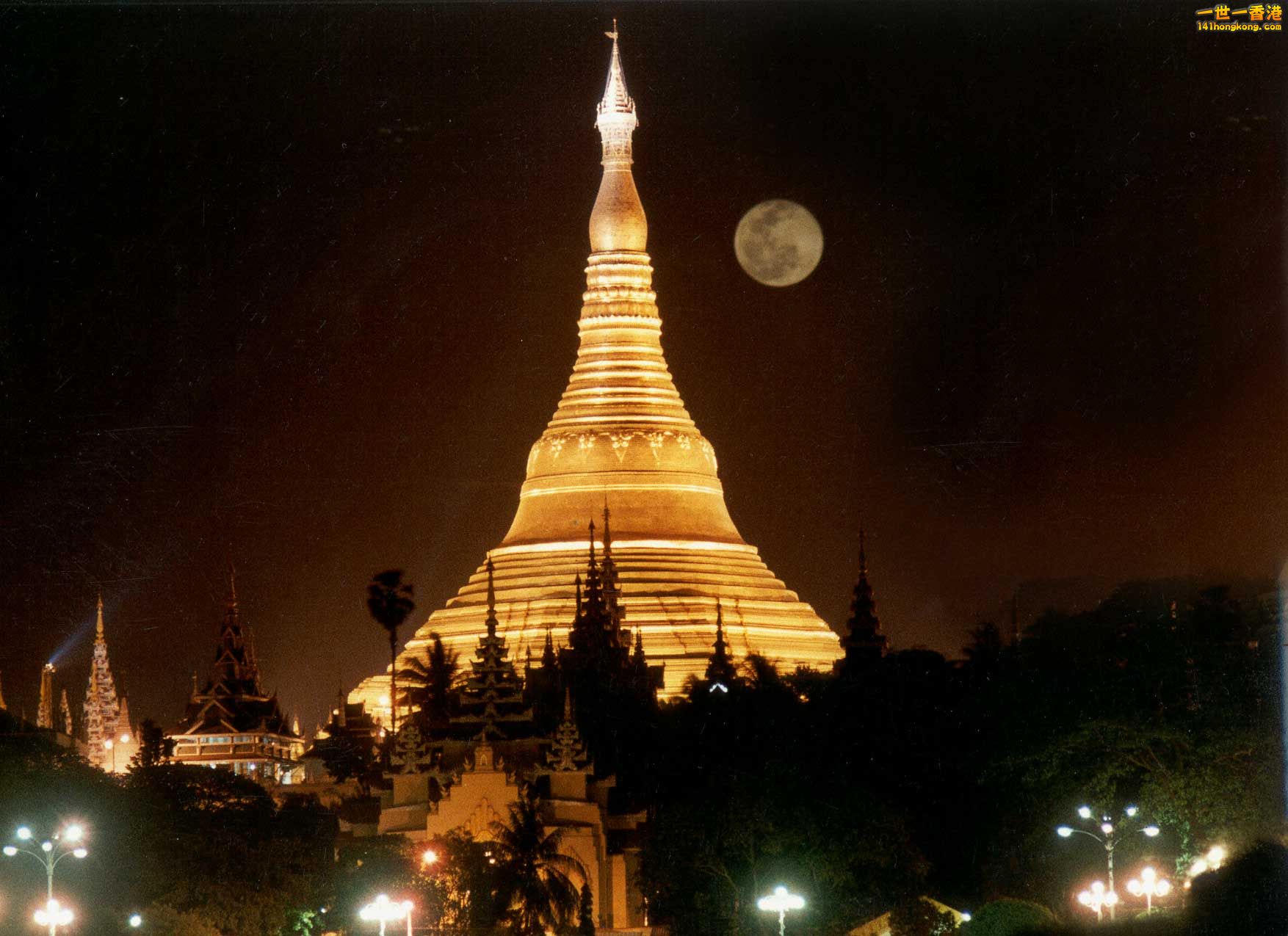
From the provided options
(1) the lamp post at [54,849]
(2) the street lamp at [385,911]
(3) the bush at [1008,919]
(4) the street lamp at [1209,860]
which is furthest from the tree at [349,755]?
(3) the bush at [1008,919]

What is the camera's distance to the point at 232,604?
367 feet

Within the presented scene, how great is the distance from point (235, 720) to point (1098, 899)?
2037 inches

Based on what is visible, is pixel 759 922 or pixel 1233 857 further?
pixel 759 922

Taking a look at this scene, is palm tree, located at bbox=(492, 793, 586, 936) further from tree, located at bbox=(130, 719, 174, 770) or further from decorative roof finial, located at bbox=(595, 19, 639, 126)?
decorative roof finial, located at bbox=(595, 19, 639, 126)

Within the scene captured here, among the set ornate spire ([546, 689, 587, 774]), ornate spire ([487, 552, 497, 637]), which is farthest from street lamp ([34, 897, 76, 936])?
ornate spire ([487, 552, 497, 637])

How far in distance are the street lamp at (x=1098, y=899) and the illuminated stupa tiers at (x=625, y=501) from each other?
35755 mm

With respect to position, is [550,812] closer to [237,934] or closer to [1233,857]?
[237,934]

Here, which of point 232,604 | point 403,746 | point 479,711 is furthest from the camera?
point 232,604

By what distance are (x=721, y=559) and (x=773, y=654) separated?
5.55m

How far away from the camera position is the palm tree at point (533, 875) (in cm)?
6488

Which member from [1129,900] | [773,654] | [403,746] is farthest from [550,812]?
[773,654]

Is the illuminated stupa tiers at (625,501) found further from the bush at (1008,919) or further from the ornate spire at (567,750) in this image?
the bush at (1008,919)

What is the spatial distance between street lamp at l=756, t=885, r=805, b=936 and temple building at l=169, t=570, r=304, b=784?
1798 inches

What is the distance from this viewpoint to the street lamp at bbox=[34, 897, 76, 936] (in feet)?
190
